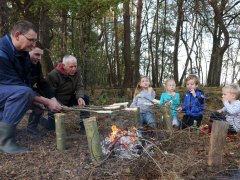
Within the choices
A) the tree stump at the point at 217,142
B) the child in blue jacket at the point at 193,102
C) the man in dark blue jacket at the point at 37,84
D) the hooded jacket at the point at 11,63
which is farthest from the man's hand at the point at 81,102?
the tree stump at the point at 217,142

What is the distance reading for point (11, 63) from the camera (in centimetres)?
440

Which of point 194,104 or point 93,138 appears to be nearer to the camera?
point 93,138

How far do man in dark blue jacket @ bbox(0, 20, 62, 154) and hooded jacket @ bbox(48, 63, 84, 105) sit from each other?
1.03m

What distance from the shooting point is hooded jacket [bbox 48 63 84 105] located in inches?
223

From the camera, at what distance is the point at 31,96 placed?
4305mm

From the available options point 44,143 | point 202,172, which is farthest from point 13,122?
point 202,172

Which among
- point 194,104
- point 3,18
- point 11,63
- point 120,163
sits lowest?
point 120,163

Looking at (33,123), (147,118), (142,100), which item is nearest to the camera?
(33,123)

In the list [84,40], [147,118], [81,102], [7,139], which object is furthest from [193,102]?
[84,40]

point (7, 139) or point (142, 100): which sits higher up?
point (142, 100)

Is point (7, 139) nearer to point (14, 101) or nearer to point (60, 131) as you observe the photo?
point (14, 101)

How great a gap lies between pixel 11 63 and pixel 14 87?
0.36m

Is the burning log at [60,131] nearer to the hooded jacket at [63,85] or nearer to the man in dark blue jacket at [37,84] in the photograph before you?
the man in dark blue jacket at [37,84]

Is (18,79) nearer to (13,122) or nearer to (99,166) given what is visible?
(13,122)
